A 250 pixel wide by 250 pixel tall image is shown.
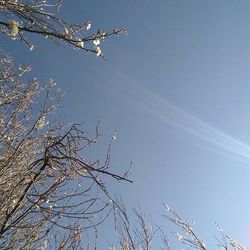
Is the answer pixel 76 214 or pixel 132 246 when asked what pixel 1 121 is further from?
pixel 132 246

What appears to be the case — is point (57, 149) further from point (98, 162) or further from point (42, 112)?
point (42, 112)

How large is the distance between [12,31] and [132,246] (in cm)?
748

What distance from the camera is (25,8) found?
2.20 metres

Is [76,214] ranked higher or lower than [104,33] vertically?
lower

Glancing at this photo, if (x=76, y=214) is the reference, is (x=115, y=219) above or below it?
below

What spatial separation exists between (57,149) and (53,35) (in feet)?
2.32

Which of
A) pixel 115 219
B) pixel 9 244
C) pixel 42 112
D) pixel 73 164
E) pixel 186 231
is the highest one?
pixel 42 112

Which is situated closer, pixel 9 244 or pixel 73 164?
pixel 73 164

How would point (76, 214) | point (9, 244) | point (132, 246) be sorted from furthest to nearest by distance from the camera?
1. point (132, 246)
2. point (9, 244)
3. point (76, 214)

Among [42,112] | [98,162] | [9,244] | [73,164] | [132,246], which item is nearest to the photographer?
[73,164]

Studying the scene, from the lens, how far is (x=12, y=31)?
2.14 meters

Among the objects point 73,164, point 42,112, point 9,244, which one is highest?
point 42,112

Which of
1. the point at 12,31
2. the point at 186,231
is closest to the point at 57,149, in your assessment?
the point at 12,31

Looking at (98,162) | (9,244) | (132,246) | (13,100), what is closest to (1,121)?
(13,100)
